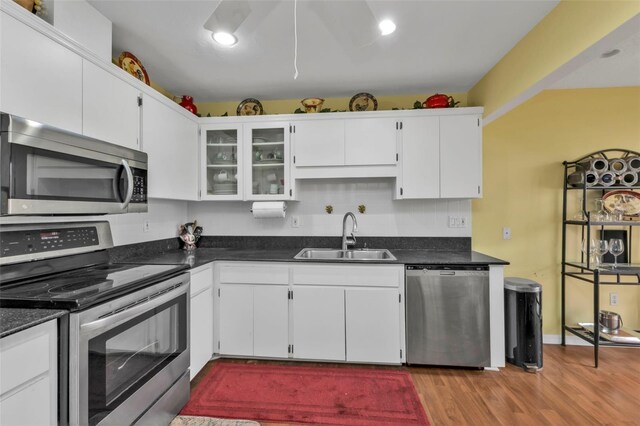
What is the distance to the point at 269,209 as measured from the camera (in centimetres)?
275

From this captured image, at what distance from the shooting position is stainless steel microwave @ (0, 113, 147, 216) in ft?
3.69

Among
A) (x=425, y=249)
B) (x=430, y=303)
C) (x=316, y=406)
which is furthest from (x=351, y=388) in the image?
(x=425, y=249)

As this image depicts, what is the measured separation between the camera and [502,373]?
2242 millimetres

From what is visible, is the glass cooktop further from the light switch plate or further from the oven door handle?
the light switch plate

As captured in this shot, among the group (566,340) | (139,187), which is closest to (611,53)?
(566,340)

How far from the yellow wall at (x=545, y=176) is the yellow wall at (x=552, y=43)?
0.65 meters

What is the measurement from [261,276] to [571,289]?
118 inches

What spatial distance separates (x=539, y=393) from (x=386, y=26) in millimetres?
2673

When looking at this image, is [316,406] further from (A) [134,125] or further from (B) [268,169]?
(A) [134,125]

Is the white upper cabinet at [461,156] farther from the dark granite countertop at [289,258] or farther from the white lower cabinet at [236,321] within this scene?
the white lower cabinet at [236,321]

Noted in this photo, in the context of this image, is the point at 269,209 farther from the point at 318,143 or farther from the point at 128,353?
the point at 128,353

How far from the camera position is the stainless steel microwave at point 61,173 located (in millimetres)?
1124

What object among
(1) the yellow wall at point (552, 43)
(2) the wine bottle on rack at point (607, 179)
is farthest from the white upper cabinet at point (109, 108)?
(2) the wine bottle on rack at point (607, 179)

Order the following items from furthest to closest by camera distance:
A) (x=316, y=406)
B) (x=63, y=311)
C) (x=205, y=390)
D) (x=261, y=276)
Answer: (x=261, y=276) → (x=205, y=390) → (x=316, y=406) → (x=63, y=311)
